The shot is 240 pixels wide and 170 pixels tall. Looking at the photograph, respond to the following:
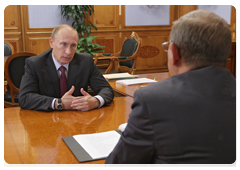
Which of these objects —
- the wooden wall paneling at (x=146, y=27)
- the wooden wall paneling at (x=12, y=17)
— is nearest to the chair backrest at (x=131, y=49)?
the wooden wall paneling at (x=146, y=27)

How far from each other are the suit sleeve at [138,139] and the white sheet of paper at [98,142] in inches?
12.0

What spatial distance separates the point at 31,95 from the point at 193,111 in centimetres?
145

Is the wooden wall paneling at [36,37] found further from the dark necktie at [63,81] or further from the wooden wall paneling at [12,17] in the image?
the dark necktie at [63,81]

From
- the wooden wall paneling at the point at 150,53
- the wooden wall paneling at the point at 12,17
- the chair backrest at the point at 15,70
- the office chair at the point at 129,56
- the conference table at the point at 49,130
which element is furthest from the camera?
the wooden wall paneling at the point at 150,53

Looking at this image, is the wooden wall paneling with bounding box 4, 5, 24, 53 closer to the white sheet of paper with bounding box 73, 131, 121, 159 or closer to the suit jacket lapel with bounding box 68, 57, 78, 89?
the suit jacket lapel with bounding box 68, 57, 78, 89

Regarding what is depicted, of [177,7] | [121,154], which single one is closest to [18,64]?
[121,154]

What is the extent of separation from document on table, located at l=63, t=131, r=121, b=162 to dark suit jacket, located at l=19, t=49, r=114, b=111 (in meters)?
0.63

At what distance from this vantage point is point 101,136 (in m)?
1.40

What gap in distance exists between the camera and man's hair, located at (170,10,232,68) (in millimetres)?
839

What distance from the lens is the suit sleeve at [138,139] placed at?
0.84 meters

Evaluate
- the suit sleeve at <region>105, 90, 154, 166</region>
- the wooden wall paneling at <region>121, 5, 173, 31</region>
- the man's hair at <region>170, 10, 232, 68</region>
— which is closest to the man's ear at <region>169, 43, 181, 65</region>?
the man's hair at <region>170, 10, 232, 68</region>

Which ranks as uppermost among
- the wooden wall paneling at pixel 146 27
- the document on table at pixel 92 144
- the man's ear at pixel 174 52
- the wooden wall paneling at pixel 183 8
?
the wooden wall paneling at pixel 183 8

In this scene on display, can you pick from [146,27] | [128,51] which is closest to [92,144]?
[128,51]

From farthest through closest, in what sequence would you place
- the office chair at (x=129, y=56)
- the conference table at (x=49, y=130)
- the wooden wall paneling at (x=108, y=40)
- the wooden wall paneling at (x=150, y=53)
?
the wooden wall paneling at (x=150, y=53) → the wooden wall paneling at (x=108, y=40) → the office chair at (x=129, y=56) → the conference table at (x=49, y=130)
